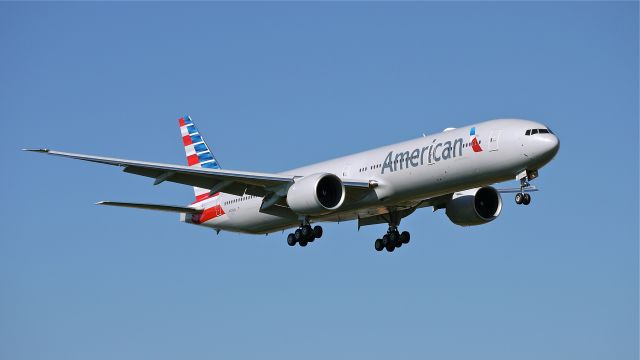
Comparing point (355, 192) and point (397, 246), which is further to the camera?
point (397, 246)

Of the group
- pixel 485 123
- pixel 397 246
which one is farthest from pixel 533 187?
pixel 397 246

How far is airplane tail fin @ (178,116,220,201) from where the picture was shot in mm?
58500

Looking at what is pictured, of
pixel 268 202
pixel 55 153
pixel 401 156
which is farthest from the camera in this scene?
pixel 268 202

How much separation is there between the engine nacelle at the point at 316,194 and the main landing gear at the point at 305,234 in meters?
2.55

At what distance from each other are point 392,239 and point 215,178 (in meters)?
9.45

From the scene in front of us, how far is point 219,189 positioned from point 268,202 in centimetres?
227

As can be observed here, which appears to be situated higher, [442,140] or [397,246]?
[442,140]

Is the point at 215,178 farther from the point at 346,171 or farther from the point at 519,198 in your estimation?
the point at 519,198

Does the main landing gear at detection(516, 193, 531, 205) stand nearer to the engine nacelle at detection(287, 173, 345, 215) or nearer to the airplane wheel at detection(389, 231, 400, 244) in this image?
the engine nacelle at detection(287, 173, 345, 215)

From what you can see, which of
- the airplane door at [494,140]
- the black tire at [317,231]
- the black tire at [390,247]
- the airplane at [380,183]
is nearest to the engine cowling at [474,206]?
the airplane at [380,183]

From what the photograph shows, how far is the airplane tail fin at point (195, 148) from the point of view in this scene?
58.5 meters

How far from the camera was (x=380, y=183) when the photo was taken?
45906 mm

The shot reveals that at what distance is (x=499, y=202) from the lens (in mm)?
50312

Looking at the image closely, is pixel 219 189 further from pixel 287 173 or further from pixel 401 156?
pixel 401 156
